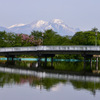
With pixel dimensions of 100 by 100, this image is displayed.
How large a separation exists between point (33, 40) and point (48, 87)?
126867 mm

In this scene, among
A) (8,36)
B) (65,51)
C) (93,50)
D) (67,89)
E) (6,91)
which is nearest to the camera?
(6,91)

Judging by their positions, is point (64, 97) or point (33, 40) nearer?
point (64, 97)

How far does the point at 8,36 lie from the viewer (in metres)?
140

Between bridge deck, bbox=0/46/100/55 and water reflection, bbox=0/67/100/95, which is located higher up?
bridge deck, bbox=0/46/100/55

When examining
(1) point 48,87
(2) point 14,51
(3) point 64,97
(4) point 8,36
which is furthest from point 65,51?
(4) point 8,36

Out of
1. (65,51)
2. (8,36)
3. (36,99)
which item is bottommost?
(36,99)

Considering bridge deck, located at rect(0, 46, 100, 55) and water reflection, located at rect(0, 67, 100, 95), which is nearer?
water reflection, located at rect(0, 67, 100, 95)

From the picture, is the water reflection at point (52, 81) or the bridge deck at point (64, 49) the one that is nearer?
the water reflection at point (52, 81)

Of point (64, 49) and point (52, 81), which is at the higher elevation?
point (64, 49)

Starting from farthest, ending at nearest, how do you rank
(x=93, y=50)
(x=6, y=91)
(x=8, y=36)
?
(x=8, y=36) < (x=93, y=50) < (x=6, y=91)

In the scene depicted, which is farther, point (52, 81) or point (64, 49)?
point (64, 49)

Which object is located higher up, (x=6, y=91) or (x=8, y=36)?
(x=8, y=36)

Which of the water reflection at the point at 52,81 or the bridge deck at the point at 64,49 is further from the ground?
the bridge deck at the point at 64,49

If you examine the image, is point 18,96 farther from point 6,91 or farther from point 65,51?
point 65,51
